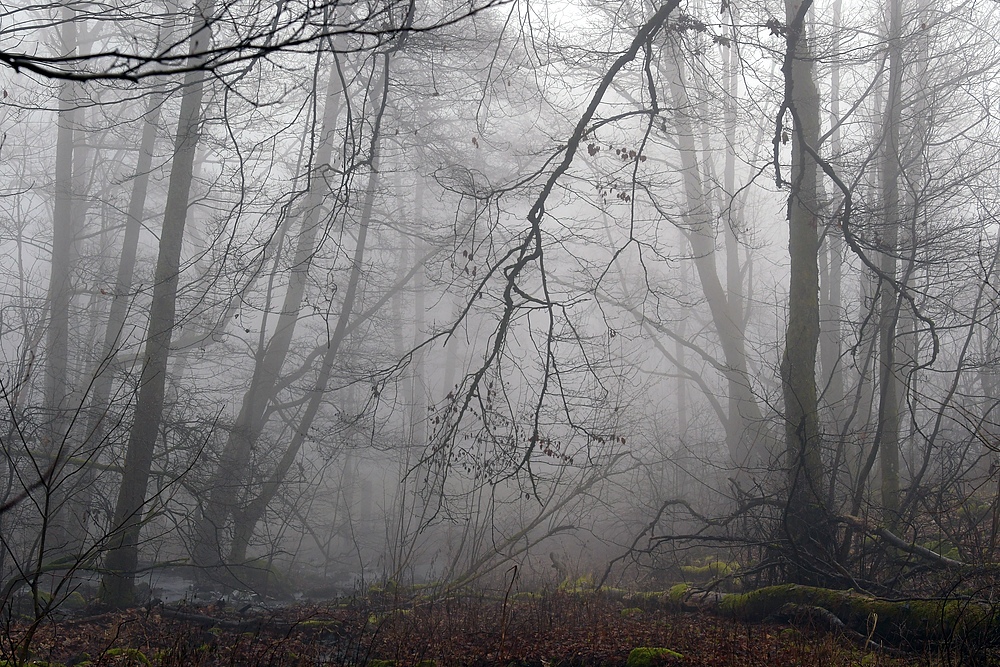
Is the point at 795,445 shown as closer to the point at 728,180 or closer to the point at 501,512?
the point at 501,512

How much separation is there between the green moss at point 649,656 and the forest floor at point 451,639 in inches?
2.5

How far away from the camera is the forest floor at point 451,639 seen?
16.1ft

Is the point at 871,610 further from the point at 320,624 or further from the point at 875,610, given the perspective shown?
the point at 320,624

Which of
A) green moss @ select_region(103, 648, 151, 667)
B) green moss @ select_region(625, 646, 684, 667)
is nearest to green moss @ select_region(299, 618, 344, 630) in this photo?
green moss @ select_region(103, 648, 151, 667)

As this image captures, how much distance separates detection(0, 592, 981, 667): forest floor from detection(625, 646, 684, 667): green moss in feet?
0.21

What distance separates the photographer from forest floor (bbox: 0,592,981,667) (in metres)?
4.89

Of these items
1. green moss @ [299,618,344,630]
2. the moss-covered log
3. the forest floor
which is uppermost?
the moss-covered log

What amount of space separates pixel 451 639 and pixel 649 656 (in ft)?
5.51

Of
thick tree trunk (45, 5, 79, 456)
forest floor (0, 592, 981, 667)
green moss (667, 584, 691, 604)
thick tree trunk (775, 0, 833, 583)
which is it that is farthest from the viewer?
thick tree trunk (45, 5, 79, 456)

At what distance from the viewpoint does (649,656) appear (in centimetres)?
530

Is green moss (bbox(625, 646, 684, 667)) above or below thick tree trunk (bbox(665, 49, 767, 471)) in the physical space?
below

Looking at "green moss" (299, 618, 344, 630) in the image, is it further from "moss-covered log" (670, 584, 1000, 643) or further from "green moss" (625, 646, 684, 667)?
"moss-covered log" (670, 584, 1000, 643)

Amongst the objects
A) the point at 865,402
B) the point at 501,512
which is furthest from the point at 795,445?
the point at 501,512

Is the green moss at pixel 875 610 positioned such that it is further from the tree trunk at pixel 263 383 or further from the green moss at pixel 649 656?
the tree trunk at pixel 263 383
